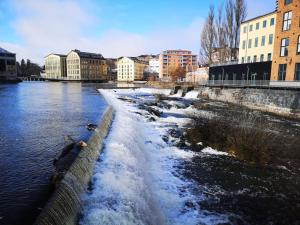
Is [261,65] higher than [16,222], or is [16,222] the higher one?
[261,65]

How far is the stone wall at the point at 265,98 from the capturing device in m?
22.0

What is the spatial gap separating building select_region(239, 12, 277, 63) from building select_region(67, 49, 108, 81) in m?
90.4

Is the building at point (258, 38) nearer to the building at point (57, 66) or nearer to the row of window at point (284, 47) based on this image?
the row of window at point (284, 47)

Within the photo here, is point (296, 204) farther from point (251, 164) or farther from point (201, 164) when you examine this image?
point (201, 164)

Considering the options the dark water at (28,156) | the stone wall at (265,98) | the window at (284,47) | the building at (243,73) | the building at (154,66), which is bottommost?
the dark water at (28,156)

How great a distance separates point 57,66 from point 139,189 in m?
140

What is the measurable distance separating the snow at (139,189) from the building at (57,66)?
129 meters

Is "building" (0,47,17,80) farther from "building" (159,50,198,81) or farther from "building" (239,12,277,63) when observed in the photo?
"building" (239,12,277,63)

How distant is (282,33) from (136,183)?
25.7 m

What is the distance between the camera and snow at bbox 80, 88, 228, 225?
643 cm

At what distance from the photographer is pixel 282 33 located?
27047mm

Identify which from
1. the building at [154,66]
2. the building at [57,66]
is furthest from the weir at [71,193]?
the building at [154,66]

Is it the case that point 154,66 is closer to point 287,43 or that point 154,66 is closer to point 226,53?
point 226,53

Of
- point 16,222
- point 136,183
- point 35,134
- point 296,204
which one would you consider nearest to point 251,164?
point 296,204
